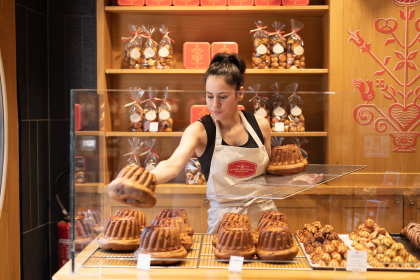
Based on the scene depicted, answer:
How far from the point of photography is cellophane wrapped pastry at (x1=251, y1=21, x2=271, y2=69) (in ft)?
8.77

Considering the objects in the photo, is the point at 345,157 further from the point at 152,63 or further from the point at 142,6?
the point at 142,6

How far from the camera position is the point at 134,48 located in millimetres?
2721

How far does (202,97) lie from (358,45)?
1.67 metres

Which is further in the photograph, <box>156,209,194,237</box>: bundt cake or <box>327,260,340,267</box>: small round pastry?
<box>156,209,194,237</box>: bundt cake

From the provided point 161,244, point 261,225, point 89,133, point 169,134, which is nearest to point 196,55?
point 169,134

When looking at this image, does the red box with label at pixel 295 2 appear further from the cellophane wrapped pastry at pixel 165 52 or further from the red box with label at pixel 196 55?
the cellophane wrapped pastry at pixel 165 52

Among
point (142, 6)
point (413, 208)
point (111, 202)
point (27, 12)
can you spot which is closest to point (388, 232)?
point (413, 208)

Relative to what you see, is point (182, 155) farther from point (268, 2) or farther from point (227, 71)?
point (268, 2)

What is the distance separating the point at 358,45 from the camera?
2.67 meters

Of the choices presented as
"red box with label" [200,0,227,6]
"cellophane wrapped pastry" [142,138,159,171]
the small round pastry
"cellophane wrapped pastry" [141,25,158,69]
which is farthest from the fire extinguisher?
the small round pastry

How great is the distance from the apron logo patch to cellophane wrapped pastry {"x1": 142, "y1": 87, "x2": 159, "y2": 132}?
0.31m

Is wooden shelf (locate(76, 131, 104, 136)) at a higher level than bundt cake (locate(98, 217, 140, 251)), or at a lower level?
higher

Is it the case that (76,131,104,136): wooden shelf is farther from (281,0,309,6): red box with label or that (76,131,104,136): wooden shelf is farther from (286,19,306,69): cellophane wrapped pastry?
(281,0,309,6): red box with label

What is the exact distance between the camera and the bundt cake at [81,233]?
1269mm
